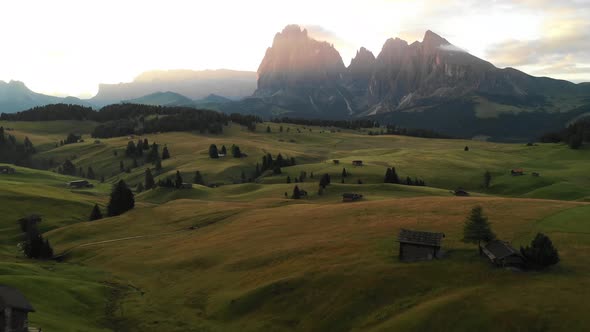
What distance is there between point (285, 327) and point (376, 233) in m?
29.3

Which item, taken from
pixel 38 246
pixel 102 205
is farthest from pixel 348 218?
pixel 102 205

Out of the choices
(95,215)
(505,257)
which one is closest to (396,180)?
(95,215)

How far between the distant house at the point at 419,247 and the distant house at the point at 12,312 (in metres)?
41.0

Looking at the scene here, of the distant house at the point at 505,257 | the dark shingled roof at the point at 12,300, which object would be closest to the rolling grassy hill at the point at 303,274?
the distant house at the point at 505,257

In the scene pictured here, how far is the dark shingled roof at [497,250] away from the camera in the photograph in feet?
168

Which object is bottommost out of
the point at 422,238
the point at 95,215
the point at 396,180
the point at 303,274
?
the point at 95,215

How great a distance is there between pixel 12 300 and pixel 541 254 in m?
52.3

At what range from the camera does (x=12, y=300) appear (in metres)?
42.9

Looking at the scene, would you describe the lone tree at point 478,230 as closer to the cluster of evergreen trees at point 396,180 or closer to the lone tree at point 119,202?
the lone tree at point 119,202

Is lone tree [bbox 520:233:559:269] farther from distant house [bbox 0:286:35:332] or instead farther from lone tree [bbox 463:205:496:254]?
distant house [bbox 0:286:35:332]

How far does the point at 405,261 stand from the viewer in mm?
58281

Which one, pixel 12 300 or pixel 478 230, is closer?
pixel 12 300

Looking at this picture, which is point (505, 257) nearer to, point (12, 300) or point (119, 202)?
point (12, 300)

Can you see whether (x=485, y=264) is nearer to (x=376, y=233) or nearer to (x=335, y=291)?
(x=335, y=291)
